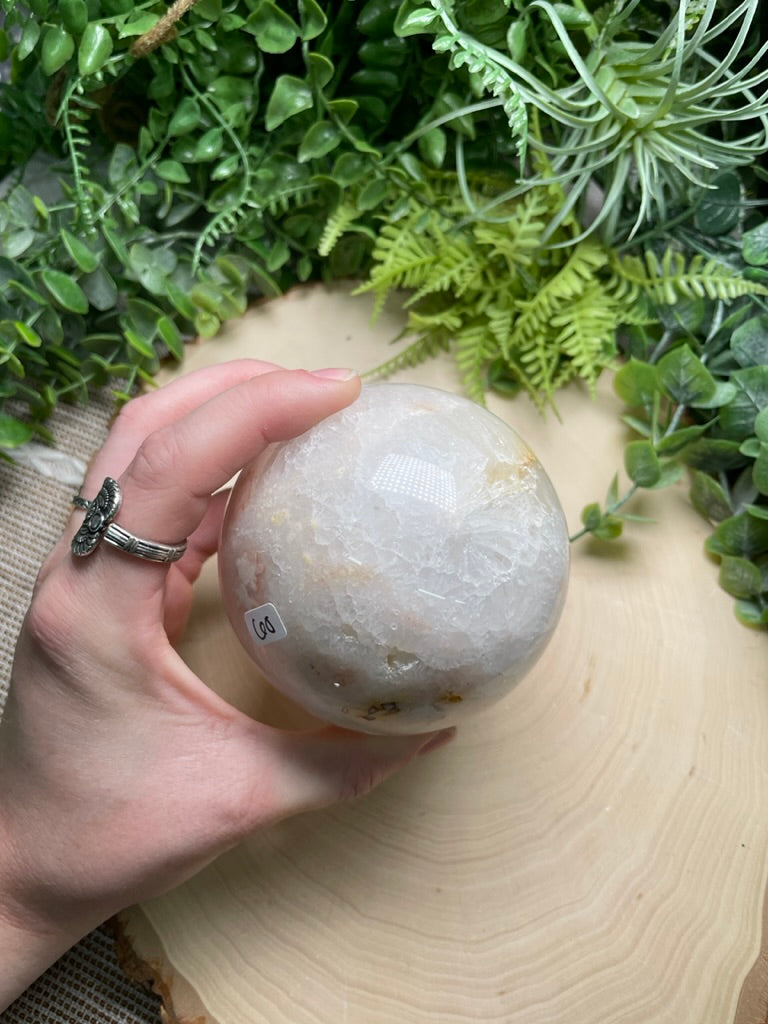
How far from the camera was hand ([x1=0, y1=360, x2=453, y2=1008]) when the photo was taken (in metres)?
0.87

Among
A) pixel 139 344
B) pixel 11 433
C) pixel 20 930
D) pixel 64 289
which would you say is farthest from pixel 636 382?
pixel 20 930

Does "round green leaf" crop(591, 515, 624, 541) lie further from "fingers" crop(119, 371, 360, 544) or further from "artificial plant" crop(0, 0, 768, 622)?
"fingers" crop(119, 371, 360, 544)

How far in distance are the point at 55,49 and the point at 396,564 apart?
0.83 metres

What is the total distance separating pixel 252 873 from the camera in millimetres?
1060

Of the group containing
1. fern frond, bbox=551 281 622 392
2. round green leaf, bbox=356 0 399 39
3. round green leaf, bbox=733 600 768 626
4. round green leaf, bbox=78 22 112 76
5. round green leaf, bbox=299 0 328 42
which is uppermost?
round green leaf, bbox=78 22 112 76

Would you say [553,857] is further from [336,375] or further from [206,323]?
[206,323]

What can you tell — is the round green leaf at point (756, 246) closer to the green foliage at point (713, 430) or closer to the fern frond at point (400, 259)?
the green foliage at point (713, 430)

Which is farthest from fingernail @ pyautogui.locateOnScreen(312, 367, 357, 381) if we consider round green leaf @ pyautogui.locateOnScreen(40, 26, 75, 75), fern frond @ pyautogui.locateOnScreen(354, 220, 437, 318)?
round green leaf @ pyautogui.locateOnScreen(40, 26, 75, 75)

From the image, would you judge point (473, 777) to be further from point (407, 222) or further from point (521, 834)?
point (407, 222)

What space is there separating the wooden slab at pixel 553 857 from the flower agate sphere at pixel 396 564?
10.1 inches

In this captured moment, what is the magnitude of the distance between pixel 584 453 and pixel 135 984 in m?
0.97

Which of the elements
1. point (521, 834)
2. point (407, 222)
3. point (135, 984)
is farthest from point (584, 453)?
point (135, 984)

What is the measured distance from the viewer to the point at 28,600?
4.12 ft

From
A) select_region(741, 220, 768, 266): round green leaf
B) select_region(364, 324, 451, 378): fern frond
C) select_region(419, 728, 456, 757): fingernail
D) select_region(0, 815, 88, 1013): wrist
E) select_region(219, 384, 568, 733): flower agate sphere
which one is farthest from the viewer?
select_region(364, 324, 451, 378): fern frond
